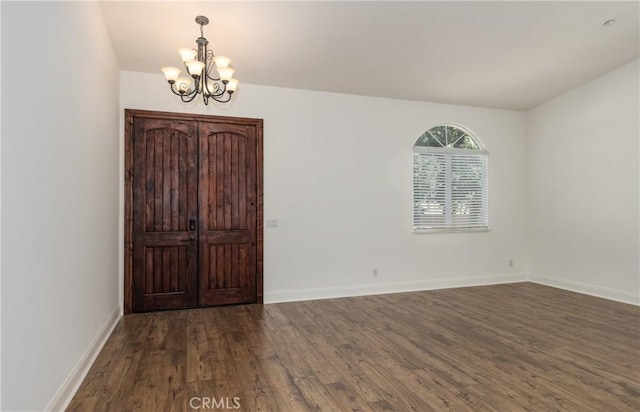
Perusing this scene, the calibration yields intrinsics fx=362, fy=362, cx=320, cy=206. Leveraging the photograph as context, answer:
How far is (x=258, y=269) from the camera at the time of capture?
193 inches

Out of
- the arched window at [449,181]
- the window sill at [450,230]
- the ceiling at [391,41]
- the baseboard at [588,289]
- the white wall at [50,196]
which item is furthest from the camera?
the arched window at [449,181]

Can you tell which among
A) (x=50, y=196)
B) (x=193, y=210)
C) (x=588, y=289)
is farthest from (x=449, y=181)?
(x=50, y=196)

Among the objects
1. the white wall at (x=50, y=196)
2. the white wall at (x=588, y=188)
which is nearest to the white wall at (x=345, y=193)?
the white wall at (x=588, y=188)

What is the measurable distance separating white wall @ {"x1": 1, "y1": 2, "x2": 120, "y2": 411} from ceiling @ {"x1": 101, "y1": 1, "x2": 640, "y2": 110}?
2.25ft

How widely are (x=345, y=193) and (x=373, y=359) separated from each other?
2744mm

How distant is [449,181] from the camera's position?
6.05 meters

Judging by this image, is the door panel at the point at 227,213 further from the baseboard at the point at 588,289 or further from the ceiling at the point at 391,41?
the baseboard at the point at 588,289

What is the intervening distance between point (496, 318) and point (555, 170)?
10.4 feet

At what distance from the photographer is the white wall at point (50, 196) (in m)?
1.66

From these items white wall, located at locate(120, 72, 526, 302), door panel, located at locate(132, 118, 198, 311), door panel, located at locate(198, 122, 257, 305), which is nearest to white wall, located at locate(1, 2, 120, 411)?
door panel, located at locate(132, 118, 198, 311)

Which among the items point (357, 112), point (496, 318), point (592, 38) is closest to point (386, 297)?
point (496, 318)

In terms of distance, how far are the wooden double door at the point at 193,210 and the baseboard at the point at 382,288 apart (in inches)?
14.8

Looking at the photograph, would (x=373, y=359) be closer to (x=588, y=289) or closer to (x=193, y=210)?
(x=193, y=210)

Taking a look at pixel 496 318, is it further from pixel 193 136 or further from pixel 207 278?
pixel 193 136
